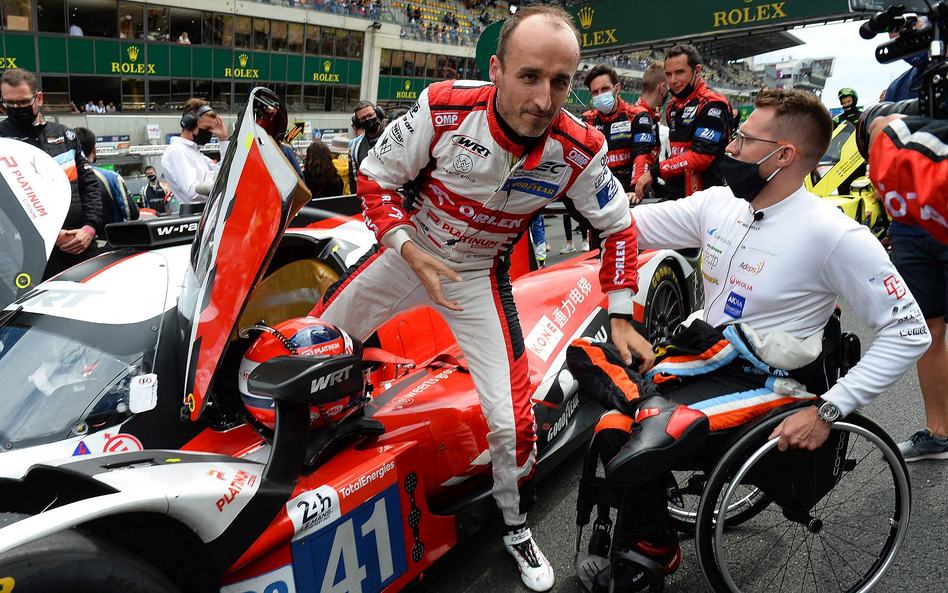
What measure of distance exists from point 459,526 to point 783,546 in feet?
3.90

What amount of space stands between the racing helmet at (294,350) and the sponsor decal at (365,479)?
211 millimetres

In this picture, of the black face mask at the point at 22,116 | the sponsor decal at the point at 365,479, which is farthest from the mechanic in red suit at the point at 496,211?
the black face mask at the point at 22,116

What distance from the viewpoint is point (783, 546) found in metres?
2.49

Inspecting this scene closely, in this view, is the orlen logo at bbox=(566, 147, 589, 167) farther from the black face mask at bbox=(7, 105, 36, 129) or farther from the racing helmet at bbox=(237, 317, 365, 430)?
the black face mask at bbox=(7, 105, 36, 129)

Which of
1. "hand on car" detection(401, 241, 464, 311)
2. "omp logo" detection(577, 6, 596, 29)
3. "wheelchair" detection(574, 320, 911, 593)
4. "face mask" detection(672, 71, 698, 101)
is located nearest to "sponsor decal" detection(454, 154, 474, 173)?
"hand on car" detection(401, 241, 464, 311)

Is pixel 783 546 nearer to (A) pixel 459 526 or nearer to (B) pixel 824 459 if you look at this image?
(B) pixel 824 459

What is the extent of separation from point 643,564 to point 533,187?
1259 mm

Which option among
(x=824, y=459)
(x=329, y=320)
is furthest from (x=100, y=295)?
(x=824, y=459)

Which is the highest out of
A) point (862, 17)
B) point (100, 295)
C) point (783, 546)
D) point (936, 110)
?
point (862, 17)

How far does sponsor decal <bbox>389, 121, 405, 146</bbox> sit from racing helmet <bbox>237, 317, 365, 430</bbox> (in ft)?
2.34

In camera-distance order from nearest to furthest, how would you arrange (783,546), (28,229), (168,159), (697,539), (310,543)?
(310,543)
(697,539)
(28,229)
(783,546)
(168,159)

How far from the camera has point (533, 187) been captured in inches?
94.3

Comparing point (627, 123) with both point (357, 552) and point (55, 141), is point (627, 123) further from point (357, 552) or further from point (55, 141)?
point (357, 552)

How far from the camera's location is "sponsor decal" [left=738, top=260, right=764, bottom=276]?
214 centimetres
